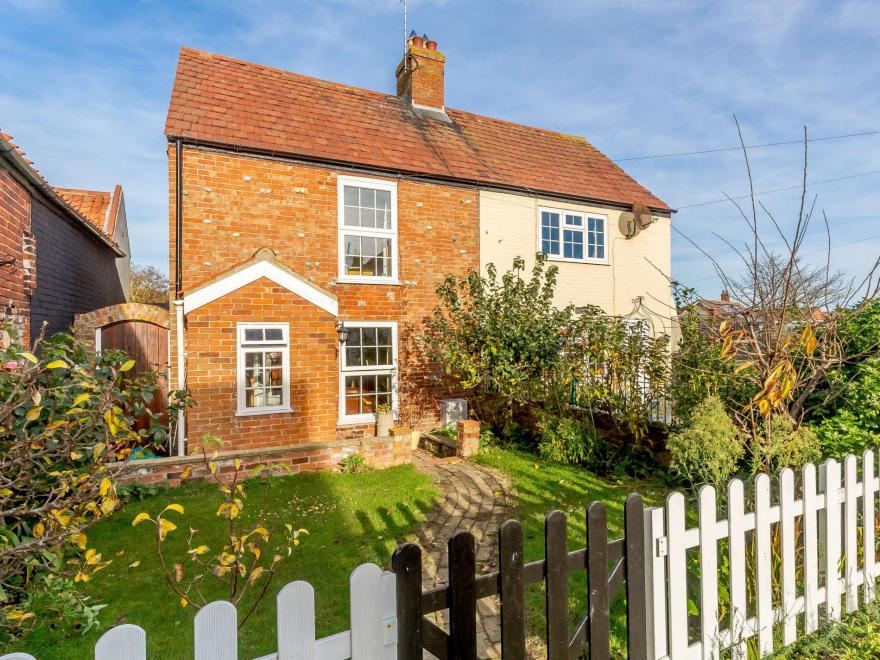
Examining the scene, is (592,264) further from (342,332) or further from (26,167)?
(26,167)

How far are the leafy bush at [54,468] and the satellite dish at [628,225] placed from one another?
12.0m

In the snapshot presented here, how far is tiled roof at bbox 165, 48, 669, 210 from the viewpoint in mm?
8750

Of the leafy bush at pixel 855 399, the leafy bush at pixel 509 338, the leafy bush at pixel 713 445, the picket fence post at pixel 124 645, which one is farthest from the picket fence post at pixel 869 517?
the leafy bush at pixel 509 338

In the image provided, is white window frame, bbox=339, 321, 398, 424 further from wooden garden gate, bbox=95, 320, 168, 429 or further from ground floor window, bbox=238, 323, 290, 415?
wooden garden gate, bbox=95, 320, 168, 429

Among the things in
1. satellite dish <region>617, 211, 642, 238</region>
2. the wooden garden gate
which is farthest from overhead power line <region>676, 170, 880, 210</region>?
the wooden garden gate

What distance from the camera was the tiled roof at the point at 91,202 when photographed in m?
12.0

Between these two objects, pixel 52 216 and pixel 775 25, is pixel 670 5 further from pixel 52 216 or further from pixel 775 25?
pixel 52 216

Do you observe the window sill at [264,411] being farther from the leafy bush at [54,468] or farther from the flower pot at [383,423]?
the leafy bush at [54,468]

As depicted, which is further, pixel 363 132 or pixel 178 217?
pixel 363 132

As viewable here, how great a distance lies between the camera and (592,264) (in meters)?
12.1

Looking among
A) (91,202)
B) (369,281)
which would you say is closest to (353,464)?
(369,281)

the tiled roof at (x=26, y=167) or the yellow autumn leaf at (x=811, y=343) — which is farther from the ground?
the tiled roof at (x=26, y=167)

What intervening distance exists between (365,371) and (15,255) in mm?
5693

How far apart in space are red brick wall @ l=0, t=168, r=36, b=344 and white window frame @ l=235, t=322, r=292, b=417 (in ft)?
9.04
